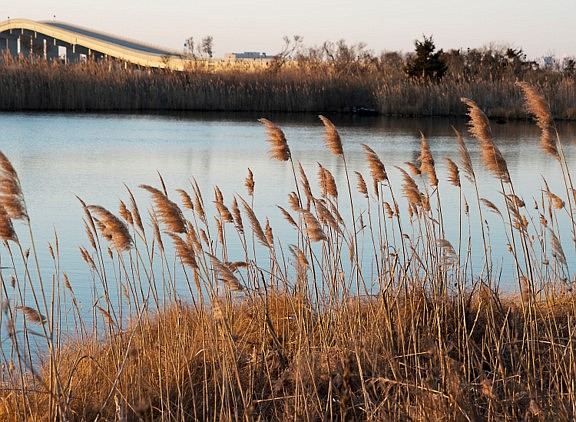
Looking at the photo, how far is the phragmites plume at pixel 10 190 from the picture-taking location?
3029mm

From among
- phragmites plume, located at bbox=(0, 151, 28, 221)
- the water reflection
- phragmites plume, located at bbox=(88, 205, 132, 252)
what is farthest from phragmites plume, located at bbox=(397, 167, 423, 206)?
the water reflection

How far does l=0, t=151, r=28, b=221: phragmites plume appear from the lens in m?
3.03

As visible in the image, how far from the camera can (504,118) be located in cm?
2531

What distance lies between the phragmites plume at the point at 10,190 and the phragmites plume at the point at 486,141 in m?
1.91

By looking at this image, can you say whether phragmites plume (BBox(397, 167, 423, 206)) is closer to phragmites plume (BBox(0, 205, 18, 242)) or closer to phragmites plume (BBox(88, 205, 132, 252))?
phragmites plume (BBox(88, 205, 132, 252))

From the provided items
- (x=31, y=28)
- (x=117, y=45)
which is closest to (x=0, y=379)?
(x=117, y=45)

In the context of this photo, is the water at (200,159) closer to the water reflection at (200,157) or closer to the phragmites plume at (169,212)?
the water reflection at (200,157)

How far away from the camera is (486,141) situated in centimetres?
399

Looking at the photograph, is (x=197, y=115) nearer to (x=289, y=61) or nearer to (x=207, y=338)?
(x=289, y=61)

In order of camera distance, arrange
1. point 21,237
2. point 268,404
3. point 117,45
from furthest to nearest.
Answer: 1. point 117,45
2. point 21,237
3. point 268,404

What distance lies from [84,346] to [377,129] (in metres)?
17.6

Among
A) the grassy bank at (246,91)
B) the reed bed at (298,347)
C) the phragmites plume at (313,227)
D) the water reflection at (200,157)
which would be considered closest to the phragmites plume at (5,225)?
the reed bed at (298,347)

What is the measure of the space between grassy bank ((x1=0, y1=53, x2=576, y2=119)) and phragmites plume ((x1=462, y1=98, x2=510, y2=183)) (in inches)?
834

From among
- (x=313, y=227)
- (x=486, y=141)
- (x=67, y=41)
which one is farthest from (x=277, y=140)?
(x=67, y=41)
